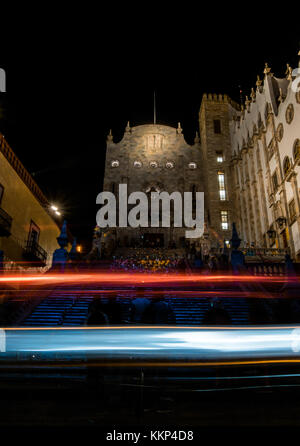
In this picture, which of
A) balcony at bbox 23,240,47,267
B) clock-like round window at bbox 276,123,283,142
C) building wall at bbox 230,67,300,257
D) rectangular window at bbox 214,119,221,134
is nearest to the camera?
balcony at bbox 23,240,47,267

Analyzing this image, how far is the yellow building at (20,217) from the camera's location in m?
19.8

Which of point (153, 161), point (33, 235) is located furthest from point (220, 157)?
point (33, 235)

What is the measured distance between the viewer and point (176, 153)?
41344 millimetres

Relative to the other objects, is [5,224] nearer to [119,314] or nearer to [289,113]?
[119,314]

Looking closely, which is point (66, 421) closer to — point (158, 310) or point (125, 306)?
point (158, 310)

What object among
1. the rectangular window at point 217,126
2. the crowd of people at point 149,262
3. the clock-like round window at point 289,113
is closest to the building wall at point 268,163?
the clock-like round window at point 289,113

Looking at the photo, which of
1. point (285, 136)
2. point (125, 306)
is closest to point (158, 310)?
point (125, 306)

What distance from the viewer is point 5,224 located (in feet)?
63.2

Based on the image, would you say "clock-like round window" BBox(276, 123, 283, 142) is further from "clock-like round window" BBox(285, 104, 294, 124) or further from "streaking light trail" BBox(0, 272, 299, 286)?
"streaking light trail" BBox(0, 272, 299, 286)

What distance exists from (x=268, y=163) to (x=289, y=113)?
5220 mm

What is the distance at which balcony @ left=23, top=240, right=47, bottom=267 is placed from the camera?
23686mm

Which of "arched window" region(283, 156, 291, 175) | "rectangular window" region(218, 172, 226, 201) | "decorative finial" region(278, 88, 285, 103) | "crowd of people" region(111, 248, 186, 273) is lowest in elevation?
"crowd of people" region(111, 248, 186, 273)

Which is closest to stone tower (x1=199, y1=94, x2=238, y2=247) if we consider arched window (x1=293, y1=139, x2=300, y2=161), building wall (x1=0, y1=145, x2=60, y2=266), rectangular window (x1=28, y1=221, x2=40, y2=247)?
arched window (x1=293, y1=139, x2=300, y2=161)

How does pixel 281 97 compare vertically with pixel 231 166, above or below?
above
